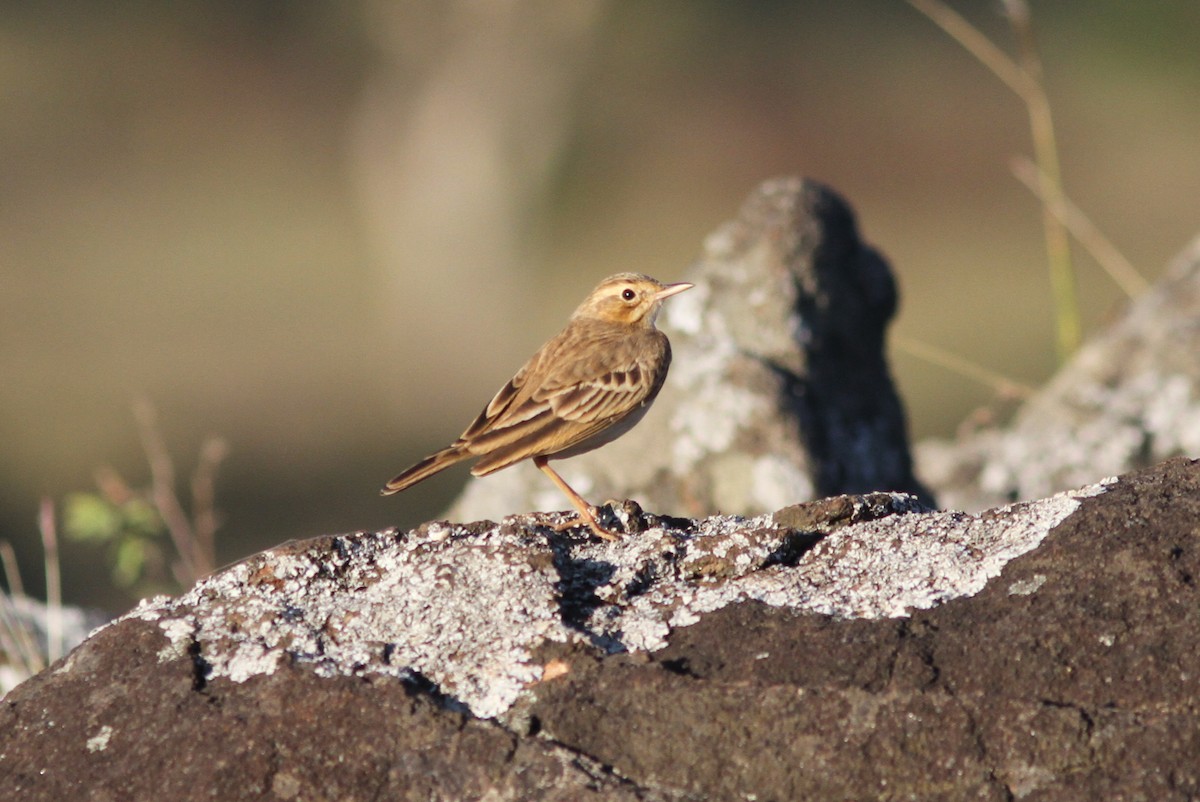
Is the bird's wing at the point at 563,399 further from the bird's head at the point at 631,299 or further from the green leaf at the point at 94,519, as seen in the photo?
the green leaf at the point at 94,519

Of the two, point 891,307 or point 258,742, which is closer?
point 258,742

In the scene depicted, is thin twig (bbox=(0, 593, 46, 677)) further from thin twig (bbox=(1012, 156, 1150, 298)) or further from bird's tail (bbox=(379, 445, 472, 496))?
thin twig (bbox=(1012, 156, 1150, 298))

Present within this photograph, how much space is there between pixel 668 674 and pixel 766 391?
3561 mm

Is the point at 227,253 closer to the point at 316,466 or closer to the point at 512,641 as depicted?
the point at 316,466

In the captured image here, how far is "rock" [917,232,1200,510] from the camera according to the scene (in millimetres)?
7023

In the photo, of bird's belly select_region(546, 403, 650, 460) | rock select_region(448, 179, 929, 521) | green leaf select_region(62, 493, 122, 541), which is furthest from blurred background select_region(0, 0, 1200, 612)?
bird's belly select_region(546, 403, 650, 460)

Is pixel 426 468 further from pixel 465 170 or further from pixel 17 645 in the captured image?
pixel 465 170

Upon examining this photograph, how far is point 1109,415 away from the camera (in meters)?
7.20

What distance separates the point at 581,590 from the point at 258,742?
33.2 inches

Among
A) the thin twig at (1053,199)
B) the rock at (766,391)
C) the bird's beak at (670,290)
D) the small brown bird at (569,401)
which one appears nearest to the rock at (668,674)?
the small brown bird at (569,401)

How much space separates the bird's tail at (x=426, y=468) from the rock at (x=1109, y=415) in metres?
2.92

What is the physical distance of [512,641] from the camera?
3.34 m

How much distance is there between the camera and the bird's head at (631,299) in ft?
22.6

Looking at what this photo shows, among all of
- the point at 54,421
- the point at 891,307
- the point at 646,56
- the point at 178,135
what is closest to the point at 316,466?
the point at 54,421
